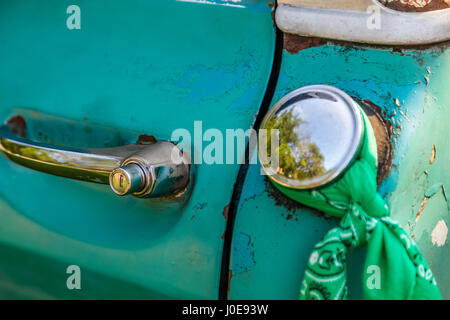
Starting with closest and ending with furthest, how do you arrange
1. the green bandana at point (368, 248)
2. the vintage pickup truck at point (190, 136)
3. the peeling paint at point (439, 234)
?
1. the green bandana at point (368, 248)
2. the vintage pickup truck at point (190, 136)
3. the peeling paint at point (439, 234)

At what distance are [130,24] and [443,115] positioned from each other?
1.99ft

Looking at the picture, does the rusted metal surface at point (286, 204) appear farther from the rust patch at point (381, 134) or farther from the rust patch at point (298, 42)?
the rust patch at point (298, 42)

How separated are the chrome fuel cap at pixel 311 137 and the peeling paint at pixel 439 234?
0.30 meters

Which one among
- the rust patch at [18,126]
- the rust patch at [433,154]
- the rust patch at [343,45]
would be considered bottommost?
the rust patch at [433,154]

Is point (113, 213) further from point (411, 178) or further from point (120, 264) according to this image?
point (411, 178)

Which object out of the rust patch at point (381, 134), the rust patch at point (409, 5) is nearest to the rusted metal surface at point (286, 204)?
the rust patch at point (381, 134)

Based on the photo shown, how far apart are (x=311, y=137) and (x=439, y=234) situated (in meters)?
0.36

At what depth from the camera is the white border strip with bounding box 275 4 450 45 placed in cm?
86

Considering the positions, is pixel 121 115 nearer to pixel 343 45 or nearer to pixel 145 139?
pixel 145 139

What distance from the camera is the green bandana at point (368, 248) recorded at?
74 cm

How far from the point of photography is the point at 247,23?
3.26ft

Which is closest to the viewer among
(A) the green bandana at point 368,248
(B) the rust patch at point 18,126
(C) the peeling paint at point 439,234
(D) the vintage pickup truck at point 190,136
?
(A) the green bandana at point 368,248

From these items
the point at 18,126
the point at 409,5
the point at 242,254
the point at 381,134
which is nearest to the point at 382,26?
the point at 409,5
